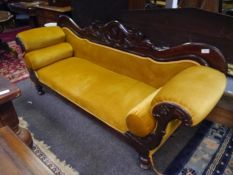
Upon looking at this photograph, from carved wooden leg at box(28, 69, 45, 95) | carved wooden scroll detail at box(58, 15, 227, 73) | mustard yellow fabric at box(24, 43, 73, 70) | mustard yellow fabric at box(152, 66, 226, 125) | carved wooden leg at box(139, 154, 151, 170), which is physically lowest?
carved wooden leg at box(139, 154, 151, 170)

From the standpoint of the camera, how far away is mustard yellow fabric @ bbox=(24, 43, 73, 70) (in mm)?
2084

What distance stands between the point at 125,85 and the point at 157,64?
0.32 m

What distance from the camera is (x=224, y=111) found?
62.9 inches

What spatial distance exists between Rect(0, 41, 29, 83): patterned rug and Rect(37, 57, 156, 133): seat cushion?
835 millimetres

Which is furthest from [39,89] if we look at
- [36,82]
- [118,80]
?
[118,80]

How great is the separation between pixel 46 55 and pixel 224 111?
1748 mm

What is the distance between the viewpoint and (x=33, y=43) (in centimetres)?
213

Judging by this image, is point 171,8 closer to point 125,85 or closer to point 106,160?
point 125,85

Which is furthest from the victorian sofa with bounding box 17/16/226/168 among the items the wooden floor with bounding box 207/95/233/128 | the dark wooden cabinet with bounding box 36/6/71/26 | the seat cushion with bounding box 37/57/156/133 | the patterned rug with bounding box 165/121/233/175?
the dark wooden cabinet with bounding box 36/6/71/26

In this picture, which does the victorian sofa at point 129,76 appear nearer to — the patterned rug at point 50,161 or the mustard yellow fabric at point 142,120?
the mustard yellow fabric at point 142,120

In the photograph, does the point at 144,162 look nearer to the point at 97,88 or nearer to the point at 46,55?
the point at 97,88

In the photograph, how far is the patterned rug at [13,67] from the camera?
2.77 m

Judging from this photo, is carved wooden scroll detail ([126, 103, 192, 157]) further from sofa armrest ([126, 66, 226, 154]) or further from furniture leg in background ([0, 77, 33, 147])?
furniture leg in background ([0, 77, 33, 147])

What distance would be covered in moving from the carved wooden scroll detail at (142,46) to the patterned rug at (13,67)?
103 cm
